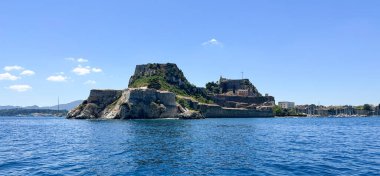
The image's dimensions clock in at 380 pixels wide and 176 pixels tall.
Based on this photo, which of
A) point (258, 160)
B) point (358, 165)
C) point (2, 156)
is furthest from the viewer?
point (2, 156)

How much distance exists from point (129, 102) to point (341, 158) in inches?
5162

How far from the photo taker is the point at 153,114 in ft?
534

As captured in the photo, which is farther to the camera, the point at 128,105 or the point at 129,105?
the point at 128,105

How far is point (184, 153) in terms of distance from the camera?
125ft

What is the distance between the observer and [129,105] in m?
157

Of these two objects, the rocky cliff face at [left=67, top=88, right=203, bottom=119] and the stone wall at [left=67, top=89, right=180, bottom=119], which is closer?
the stone wall at [left=67, top=89, right=180, bottom=119]

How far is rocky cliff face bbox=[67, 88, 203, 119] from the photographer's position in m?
158

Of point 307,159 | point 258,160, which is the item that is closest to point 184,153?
point 258,160

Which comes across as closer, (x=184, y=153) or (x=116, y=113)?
(x=184, y=153)

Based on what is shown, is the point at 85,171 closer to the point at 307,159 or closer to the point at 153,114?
the point at 307,159

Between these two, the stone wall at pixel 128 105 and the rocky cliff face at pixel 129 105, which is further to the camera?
the rocky cliff face at pixel 129 105

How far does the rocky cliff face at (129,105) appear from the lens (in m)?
158

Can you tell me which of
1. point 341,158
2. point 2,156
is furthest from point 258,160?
point 2,156

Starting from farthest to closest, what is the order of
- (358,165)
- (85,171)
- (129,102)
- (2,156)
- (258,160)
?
(129,102)
(2,156)
(258,160)
(358,165)
(85,171)
